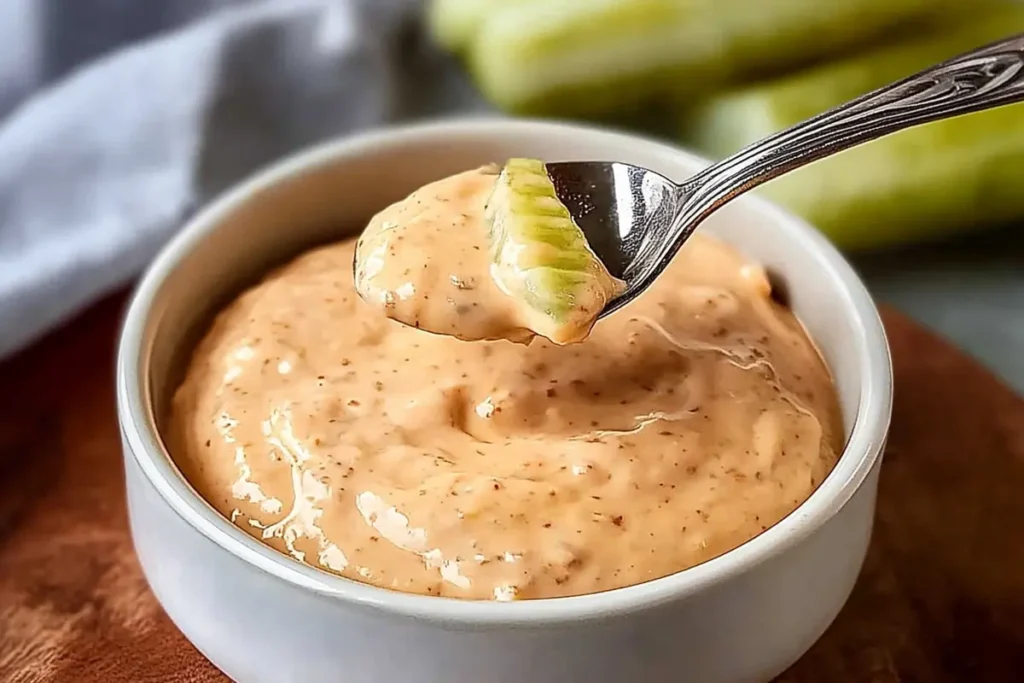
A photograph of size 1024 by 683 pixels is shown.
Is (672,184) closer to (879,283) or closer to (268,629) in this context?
(268,629)

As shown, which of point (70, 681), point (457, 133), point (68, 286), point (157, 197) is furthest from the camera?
point (157, 197)

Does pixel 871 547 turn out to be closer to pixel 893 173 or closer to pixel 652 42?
pixel 893 173

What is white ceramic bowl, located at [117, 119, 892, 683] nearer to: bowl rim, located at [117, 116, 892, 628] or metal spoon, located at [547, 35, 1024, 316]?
bowl rim, located at [117, 116, 892, 628]

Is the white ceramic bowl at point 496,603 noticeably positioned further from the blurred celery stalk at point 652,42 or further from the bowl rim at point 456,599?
the blurred celery stalk at point 652,42

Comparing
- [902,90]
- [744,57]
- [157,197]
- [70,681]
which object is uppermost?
[902,90]

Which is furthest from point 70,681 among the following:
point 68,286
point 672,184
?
point 672,184

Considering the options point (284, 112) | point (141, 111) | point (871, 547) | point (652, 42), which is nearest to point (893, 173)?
point (652, 42)

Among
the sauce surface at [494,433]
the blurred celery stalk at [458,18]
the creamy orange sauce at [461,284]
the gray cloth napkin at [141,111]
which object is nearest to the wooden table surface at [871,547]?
the gray cloth napkin at [141,111]
